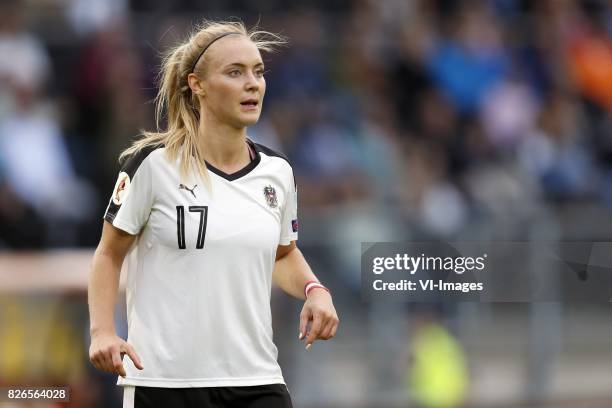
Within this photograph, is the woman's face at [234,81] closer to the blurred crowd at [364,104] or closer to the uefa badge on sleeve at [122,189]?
the uefa badge on sleeve at [122,189]

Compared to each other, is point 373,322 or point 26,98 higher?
point 26,98

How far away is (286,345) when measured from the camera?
873 centimetres

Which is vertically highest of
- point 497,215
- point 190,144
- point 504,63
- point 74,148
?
point 504,63

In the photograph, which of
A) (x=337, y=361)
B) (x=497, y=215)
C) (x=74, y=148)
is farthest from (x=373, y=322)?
(x=74, y=148)

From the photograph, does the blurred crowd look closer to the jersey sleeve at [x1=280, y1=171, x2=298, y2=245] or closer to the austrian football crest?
the jersey sleeve at [x1=280, y1=171, x2=298, y2=245]

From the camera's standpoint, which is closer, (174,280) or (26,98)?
(174,280)

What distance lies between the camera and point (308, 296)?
4.66 metres

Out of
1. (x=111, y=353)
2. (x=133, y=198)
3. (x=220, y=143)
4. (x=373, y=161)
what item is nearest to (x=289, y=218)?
(x=220, y=143)

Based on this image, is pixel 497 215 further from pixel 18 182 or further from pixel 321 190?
pixel 18 182

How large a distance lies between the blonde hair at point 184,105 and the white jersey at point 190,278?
6 cm

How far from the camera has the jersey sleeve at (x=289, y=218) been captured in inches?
189

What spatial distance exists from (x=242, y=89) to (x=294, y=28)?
7.61 metres

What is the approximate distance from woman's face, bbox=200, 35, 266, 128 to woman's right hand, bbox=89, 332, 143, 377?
2.91ft

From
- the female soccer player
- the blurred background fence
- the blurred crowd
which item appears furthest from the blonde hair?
the blurred crowd
